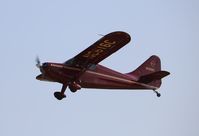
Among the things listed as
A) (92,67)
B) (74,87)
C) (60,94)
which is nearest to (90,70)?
(92,67)

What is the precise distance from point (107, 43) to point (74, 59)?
204 cm

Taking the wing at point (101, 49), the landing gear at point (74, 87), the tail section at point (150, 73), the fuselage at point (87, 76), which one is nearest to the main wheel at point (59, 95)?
the fuselage at point (87, 76)

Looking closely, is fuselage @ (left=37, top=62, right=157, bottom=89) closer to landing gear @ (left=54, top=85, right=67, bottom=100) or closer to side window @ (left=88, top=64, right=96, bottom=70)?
side window @ (left=88, top=64, right=96, bottom=70)

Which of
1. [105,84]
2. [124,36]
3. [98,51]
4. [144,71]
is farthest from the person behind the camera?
[144,71]

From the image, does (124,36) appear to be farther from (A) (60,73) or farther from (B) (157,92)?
(B) (157,92)

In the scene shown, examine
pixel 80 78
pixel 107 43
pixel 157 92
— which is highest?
pixel 107 43

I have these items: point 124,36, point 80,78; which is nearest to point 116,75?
point 80,78

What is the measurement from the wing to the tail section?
371 cm

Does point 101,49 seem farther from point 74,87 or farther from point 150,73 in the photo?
point 150,73

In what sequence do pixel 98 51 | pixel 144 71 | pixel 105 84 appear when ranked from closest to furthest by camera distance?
pixel 98 51 < pixel 105 84 < pixel 144 71

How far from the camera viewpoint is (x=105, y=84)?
2475 cm

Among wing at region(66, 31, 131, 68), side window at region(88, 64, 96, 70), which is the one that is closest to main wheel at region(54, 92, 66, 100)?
wing at region(66, 31, 131, 68)

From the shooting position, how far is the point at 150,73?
2716 cm

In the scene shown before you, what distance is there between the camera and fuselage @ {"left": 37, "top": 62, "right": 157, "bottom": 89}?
22844 millimetres
